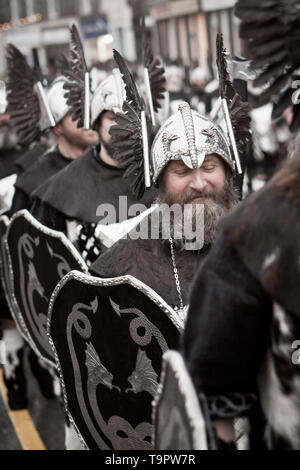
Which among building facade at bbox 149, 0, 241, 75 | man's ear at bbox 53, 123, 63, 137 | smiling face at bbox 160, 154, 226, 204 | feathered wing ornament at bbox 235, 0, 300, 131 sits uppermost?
building facade at bbox 149, 0, 241, 75

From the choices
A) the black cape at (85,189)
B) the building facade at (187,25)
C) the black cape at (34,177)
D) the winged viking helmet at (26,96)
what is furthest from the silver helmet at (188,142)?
the building facade at (187,25)

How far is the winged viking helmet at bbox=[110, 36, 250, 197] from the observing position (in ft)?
10.7

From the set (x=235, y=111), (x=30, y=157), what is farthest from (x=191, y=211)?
(x=30, y=157)

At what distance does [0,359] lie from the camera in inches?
225

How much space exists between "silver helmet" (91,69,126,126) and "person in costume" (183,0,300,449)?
289 cm

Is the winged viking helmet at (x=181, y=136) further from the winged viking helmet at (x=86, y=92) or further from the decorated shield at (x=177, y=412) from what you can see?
the decorated shield at (x=177, y=412)

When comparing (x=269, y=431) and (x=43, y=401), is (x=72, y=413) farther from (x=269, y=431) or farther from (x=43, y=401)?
(x=43, y=401)

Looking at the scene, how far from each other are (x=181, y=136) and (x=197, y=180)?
19 centimetres

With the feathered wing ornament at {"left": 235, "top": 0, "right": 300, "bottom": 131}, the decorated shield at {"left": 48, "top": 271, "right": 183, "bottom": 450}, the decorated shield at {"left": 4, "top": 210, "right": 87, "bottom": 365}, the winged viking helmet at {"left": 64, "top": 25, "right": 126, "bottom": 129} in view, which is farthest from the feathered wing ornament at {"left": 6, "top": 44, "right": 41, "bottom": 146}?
the feathered wing ornament at {"left": 235, "top": 0, "right": 300, "bottom": 131}

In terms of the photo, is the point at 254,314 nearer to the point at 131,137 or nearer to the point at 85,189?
the point at 131,137

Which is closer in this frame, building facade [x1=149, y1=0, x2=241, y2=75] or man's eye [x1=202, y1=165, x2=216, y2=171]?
man's eye [x1=202, y1=165, x2=216, y2=171]

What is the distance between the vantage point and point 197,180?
3232 millimetres

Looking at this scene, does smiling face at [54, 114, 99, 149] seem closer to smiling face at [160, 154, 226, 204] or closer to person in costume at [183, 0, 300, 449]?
smiling face at [160, 154, 226, 204]
